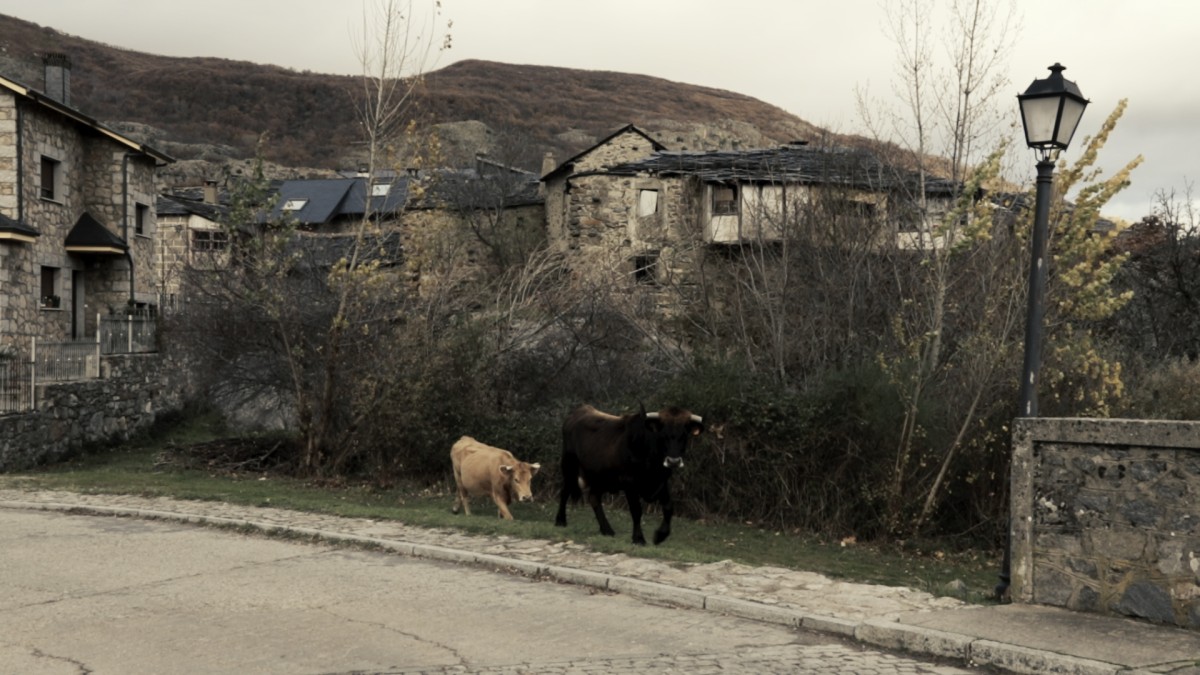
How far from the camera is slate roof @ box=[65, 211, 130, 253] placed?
33.2 m

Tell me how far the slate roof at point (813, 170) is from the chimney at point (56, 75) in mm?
22288

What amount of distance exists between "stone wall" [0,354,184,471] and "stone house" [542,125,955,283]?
510 inches

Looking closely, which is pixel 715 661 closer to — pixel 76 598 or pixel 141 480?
pixel 76 598

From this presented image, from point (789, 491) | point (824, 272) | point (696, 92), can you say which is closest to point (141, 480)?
point (789, 491)

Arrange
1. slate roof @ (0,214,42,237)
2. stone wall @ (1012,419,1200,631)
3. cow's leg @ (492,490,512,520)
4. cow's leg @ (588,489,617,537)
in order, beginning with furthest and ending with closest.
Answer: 1. slate roof @ (0,214,42,237)
2. cow's leg @ (492,490,512,520)
3. cow's leg @ (588,489,617,537)
4. stone wall @ (1012,419,1200,631)

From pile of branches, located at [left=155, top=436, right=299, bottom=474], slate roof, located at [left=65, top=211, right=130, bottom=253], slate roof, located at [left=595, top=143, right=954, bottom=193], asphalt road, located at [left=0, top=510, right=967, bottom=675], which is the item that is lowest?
pile of branches, located at [left=155, top=436, right=299, bottom=474]

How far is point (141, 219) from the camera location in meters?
37.4

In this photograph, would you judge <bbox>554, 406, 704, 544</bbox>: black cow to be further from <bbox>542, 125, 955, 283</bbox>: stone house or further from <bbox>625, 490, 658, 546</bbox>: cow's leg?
<bbox>542, 125, 955, 283</bbox>: stone house

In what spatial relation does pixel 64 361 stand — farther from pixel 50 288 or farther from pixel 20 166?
pixel 50 288

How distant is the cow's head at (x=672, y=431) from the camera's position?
11664mm

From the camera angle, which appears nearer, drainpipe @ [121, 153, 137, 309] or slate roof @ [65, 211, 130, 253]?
slate roof @ [65, 211, 130, 253]

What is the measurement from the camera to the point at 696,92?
13825cm

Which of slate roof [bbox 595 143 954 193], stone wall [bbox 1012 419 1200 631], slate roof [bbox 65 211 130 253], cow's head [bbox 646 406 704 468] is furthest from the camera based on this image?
slate roof [bbox 65 211 130 253]

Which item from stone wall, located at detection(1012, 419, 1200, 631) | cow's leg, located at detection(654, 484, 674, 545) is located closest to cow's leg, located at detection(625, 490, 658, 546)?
cow's leg, located at detection(654, 484, 674, 545)
